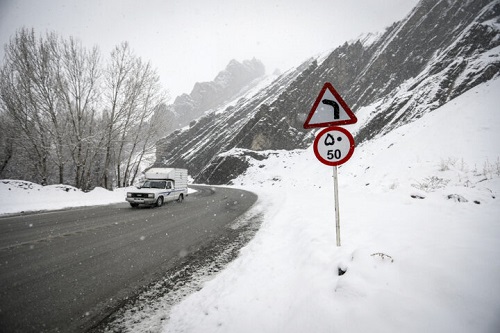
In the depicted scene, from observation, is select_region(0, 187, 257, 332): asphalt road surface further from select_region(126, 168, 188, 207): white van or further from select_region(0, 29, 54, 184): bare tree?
select_region(0, 29, 54, 184): bare tree

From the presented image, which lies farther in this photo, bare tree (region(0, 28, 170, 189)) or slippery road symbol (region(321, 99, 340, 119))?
bare tree (region(0, 28, 170, 189))

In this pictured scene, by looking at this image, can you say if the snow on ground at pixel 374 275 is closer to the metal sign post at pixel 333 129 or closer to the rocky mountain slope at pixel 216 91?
the metal sign post at pixel 333 129

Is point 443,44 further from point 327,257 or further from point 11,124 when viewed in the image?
point 11,124

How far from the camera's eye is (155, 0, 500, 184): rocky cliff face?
2981cm

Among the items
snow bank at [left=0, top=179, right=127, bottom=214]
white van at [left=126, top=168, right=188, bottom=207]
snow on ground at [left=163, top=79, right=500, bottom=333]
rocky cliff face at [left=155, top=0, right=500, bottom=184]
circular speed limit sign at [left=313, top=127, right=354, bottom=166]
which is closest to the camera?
snow on ground at [left=163, top=79, right=500, bottom=333]

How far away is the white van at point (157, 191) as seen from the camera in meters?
13.2

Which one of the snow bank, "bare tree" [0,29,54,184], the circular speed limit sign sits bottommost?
the snow bank

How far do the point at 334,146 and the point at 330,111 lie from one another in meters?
0.65

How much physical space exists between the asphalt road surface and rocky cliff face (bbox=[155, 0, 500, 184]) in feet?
67.0

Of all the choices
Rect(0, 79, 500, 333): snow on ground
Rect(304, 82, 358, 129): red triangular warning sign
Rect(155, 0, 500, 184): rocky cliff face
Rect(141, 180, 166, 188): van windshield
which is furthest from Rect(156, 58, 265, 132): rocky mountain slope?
Rect(304, 82, 358, 129): red triangular warning sign

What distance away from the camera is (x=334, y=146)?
4.02m

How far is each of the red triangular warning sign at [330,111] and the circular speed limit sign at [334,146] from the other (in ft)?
0.56

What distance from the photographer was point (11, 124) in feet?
69.3

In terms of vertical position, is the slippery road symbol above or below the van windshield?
above
